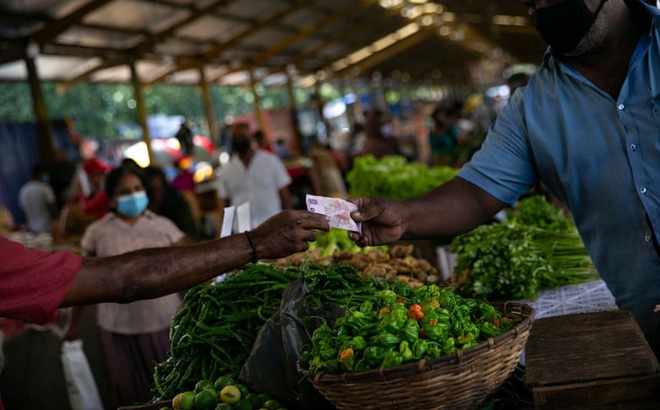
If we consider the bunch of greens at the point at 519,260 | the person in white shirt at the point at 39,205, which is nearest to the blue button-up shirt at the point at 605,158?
the bunch of greens at the point at 519,260

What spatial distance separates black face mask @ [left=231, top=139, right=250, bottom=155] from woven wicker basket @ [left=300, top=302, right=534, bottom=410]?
5.13m

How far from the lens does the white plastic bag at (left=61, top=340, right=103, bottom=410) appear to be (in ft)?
15.2

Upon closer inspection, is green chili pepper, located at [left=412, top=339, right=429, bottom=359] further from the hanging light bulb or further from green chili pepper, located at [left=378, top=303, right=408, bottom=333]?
the hanging light bulb

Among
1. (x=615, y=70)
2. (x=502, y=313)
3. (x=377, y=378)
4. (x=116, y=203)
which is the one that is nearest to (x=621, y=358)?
(x=502, y=313)

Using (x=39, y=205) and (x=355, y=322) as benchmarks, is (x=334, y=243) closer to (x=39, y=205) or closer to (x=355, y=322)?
(x=355, y=322)

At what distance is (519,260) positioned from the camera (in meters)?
3.18

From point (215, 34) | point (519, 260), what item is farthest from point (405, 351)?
point (215, 34)

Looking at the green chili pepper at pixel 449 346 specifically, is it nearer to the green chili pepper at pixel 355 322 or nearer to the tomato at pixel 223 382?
the green chili pepper at pixel 355 322

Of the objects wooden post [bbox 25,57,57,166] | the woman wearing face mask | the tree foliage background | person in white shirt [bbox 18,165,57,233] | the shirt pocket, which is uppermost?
the tree foliage background

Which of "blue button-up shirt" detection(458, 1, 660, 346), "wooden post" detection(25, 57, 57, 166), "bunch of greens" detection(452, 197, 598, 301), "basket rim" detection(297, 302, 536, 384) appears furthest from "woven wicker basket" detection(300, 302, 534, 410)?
"wooden post" detection(25, 57, 57, 166)

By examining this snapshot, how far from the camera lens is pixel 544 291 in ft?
10.9

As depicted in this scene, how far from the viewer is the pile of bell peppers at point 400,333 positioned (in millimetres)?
1561

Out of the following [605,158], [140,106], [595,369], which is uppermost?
[140,106]

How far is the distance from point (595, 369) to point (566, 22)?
3.87 feet
